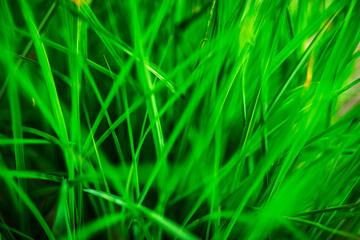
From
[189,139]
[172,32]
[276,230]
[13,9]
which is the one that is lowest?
[276,230]

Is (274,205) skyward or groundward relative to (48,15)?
groundward

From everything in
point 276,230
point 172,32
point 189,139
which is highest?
point 172,32

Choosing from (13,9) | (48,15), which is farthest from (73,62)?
(13,9)

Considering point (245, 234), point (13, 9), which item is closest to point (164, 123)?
point (245, 234)

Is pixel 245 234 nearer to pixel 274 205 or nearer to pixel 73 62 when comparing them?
pixel 274 205

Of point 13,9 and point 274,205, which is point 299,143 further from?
point 13,9

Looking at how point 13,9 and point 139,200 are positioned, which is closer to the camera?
point 139,200
